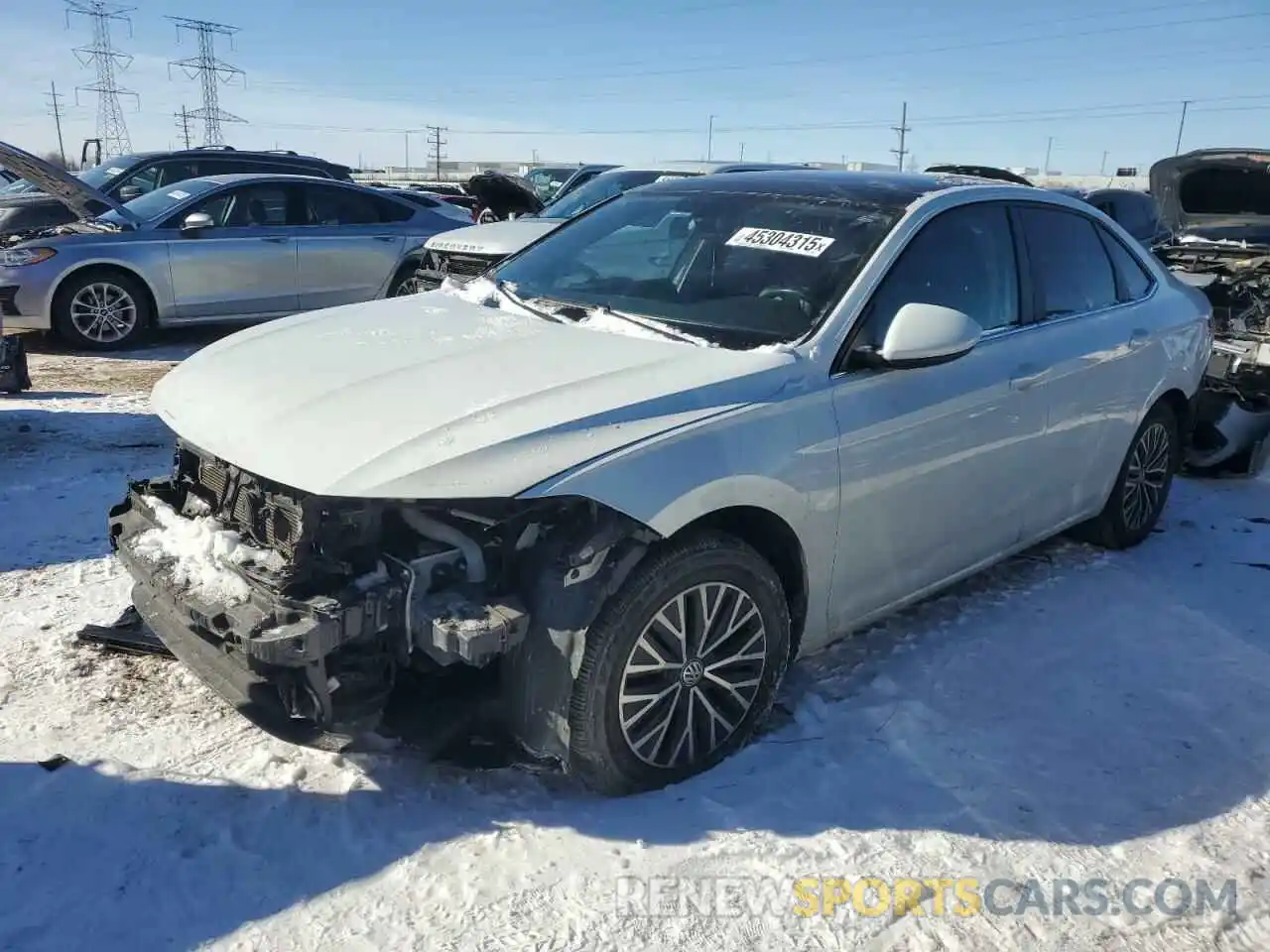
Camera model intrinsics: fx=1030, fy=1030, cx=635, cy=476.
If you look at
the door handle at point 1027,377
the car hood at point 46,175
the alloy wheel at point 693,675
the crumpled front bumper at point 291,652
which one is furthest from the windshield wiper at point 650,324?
the car hood at point 46,175

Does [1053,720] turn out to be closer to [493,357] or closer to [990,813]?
[990,813]

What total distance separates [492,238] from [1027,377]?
536 cm

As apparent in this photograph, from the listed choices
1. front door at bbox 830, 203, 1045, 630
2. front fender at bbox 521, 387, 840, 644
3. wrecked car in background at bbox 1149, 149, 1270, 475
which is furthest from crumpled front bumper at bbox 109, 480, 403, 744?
wrecked car in background at bbox 1149, 149, 1270, 475

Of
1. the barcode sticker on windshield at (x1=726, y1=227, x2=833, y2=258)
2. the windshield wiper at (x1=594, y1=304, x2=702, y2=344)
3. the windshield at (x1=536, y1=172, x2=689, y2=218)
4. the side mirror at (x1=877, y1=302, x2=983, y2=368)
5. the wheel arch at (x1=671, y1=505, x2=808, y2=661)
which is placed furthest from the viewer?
the windshield at (x1=536, y1=172, x2=689, y2=218)

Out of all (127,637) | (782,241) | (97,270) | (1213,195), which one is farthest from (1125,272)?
(97,270)

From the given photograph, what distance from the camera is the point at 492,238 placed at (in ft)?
27.6

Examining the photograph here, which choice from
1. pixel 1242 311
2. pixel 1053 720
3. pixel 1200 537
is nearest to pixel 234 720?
pixel 1053 720

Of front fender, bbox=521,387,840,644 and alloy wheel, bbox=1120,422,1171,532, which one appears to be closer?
front fender, bbox=521,387,840,644

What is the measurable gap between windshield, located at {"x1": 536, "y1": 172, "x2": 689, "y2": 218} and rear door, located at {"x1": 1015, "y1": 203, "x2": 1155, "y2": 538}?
225 inches

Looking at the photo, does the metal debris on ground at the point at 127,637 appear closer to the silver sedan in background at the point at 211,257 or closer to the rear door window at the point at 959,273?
the rear door window at the point at 959,273

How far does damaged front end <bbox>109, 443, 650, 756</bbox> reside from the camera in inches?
103

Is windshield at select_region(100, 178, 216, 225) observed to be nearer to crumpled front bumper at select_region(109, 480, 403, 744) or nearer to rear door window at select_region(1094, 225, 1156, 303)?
crumpled front bumper at select_region(109, 480, 403, 744)

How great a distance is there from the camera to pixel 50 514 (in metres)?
5.01

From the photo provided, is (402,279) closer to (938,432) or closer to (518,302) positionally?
(518,302)
